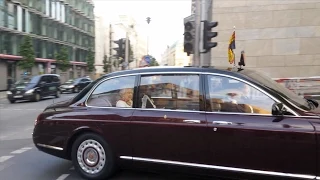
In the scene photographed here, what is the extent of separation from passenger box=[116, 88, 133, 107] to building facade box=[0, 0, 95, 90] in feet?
102

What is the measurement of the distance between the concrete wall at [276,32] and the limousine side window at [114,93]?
49.5ft

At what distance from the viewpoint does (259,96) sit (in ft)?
13.4

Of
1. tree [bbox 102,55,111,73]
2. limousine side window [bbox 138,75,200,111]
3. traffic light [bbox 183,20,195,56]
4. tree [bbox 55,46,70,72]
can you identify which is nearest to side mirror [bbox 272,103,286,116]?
limousine side window [bbox 138,75,200,111]

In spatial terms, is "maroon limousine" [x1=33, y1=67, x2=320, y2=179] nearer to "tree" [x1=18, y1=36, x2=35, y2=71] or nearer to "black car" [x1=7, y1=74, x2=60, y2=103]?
"black car" [x1=7, y1=74, x2=60, y2=103]

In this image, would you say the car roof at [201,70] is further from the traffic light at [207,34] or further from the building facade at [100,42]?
the building facade at [100,42]

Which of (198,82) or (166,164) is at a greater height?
(198,82)

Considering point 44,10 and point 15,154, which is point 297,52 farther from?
point 44,10

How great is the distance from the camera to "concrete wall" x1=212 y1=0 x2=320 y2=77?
1813cm

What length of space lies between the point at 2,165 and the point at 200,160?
3.58m

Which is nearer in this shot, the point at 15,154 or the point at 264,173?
the point at 264,173

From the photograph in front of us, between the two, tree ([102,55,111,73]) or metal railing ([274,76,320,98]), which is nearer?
metal railing ([274,76,320,98])

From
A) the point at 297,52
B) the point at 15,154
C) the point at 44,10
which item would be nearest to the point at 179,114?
the point at 15,154

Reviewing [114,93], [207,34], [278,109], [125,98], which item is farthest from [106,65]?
[278,109]

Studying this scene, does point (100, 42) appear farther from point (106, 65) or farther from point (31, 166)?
point (31, 166)
